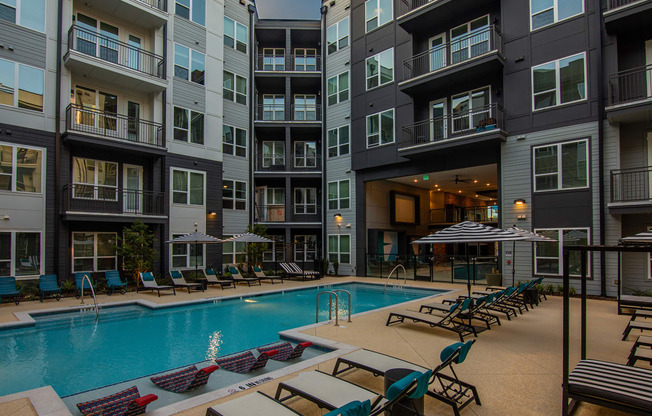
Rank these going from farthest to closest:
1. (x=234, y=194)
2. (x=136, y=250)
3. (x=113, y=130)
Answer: (x=234, y=194) < (x=113, y=130) < (x=136, y=250)

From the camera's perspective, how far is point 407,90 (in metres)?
17.9

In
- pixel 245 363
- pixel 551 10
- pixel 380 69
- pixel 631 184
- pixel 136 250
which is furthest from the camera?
pixel 380 69

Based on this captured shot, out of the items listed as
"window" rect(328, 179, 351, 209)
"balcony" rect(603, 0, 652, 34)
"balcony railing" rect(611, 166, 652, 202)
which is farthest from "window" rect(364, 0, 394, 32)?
"balcony railing" rect(611, 166, 652, 202)

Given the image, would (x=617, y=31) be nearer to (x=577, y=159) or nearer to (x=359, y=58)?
(x=577, y=159)

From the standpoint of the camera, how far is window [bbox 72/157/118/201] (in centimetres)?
1509

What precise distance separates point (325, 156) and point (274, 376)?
18.2 m

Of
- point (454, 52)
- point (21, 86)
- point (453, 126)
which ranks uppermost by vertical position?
point (454, 52)

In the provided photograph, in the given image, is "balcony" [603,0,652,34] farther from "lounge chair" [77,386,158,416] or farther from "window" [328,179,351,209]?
"lounge chair" [77,386,158,416]

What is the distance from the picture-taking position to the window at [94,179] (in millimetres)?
15086

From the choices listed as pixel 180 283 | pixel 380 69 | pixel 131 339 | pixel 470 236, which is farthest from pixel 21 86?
pixel 470 236

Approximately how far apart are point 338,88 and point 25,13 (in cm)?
1461

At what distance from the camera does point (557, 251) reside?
543 inches

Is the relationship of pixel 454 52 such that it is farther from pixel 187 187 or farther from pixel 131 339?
pixel 131 339

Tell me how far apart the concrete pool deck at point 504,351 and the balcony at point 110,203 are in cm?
429
